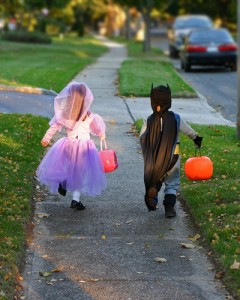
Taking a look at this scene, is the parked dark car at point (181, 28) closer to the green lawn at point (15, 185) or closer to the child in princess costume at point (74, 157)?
the green lawn at point (15, 185)

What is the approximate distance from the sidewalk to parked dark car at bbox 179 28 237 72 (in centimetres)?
1869

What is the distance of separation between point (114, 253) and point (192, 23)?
34088 mm

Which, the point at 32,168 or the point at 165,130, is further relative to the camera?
the point at 32,168

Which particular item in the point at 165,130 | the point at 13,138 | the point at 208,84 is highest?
the point at 165,130

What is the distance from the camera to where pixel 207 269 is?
684cm

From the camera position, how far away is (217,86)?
23.4 m

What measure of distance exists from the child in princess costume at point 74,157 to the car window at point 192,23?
31.7 metres

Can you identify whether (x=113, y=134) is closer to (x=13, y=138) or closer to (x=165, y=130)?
(x=13, y=138)

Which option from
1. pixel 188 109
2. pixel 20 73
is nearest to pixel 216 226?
pixel 188 109

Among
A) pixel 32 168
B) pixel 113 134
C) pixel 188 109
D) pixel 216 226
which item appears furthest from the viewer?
pixel 188 109

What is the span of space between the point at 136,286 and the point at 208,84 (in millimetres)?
18106

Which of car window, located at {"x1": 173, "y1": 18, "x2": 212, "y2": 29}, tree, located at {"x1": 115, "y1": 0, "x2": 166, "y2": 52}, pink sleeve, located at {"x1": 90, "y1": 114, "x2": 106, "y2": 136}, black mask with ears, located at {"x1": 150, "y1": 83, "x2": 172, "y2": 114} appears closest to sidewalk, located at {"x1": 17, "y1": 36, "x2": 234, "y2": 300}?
pink sleeve, located at {"x1": 90, "y1": 114, "x2": 106, "y2": 136}

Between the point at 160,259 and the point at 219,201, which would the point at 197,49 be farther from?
the point at 160,259

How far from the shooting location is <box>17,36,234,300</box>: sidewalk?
6.30m
